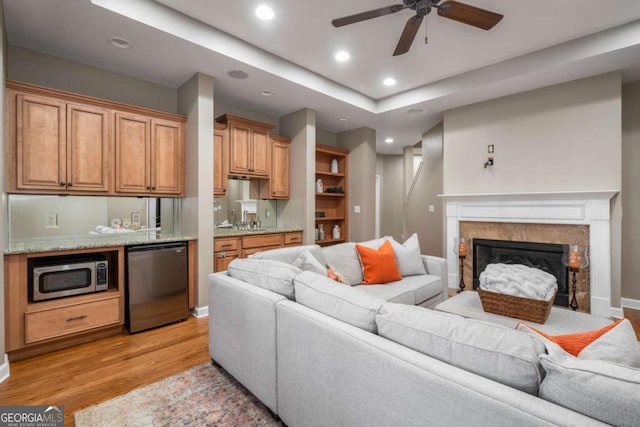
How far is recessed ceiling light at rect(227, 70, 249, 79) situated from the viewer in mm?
3307

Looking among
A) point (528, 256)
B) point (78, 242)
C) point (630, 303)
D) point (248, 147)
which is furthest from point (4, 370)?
point (630, 303)

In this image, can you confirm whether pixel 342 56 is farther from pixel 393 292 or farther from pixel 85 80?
pixel 85 80

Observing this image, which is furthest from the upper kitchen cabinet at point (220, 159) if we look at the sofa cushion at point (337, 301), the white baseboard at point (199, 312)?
the sofa cushion at point (337, 301)

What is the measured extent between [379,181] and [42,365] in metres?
7.59

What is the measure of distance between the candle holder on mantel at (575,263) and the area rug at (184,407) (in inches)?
131

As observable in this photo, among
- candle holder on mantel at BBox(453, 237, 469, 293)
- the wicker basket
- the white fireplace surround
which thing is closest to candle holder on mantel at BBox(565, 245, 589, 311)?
the white fireplace surround

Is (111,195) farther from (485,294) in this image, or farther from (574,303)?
(574,303)

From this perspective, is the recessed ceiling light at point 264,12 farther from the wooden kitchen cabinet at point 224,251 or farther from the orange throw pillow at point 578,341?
the orange throw pillow at point 578,341

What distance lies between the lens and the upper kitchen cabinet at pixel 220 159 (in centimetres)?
376

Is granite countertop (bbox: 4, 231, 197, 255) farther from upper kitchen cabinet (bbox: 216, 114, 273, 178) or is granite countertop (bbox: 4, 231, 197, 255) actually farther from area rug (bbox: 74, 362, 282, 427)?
area rug (bbox: 74, 362, 282, 427)

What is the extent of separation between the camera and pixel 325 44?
3119mm

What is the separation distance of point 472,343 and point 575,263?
3.09 meters

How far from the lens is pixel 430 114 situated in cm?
479

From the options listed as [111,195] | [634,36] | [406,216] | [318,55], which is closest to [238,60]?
[318,55]
